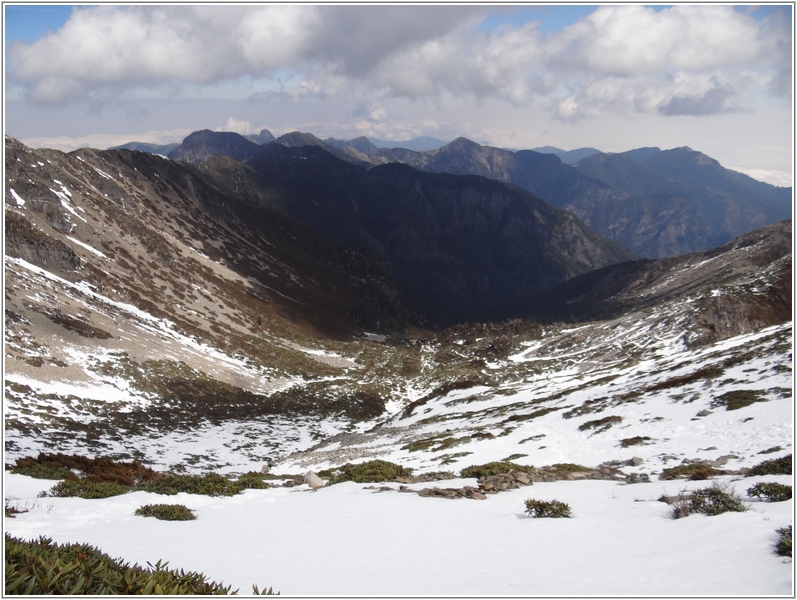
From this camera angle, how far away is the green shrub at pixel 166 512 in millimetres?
15305

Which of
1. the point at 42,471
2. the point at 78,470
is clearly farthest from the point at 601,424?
the point at 42,471

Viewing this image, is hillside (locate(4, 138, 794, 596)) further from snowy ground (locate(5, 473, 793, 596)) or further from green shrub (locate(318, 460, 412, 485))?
green shrub (locate(318, 460, 412, 485))

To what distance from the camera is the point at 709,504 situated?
1282cm

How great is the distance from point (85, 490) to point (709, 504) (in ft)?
67.5

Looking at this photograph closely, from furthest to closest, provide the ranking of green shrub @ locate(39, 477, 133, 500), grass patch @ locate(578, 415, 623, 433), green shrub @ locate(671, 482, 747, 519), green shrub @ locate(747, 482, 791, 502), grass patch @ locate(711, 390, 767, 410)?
grass patch @ locate(578, 415, 623, 433) → grass patch @ locate(711, 390, 767, 410) → green shrub @ locate(39, 477, 133, 500) → green shrub @ locate(747, 482, 791, 502) → green shrub @ locate(671, 482, 747, 519)

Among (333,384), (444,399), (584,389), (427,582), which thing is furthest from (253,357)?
(427,582)

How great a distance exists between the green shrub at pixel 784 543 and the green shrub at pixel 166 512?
1559 centimetres

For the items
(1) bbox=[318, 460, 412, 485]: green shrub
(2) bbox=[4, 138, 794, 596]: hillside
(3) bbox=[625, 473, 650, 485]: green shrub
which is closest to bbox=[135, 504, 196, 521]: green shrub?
(2) bbox=[4, 138, 794, 596]: hillside

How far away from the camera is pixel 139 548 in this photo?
11.9 metres

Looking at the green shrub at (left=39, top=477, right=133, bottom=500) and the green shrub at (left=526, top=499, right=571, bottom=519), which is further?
the green shrub at (left=39, top=477, right=133, bottom=500)

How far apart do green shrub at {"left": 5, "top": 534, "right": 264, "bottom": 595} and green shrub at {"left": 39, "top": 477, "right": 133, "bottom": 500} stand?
11179mm

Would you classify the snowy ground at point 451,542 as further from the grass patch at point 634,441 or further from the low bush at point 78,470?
the grass patch at point 634,441

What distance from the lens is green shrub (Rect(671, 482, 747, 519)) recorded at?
12531mm

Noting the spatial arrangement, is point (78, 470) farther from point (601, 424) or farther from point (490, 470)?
point (601, 424)
